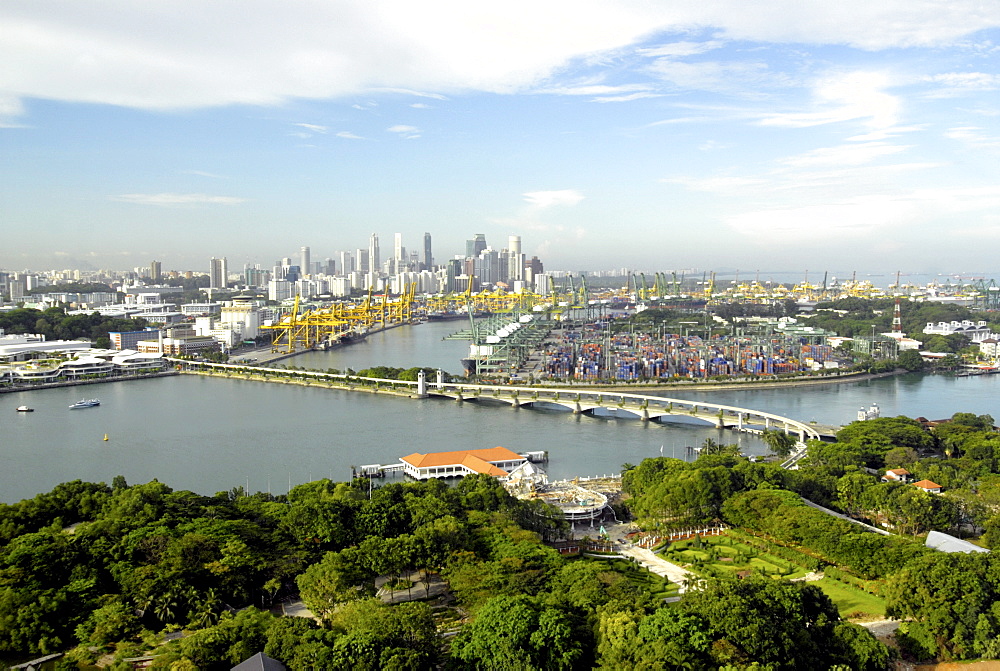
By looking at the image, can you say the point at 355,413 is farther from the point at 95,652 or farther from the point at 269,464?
the point at 95,652

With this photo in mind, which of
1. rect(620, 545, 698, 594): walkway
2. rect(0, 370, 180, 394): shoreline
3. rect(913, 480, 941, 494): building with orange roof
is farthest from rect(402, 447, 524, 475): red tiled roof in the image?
rect(0, 370, 180, 394): shoreline

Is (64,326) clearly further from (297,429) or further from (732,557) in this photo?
(732,557)

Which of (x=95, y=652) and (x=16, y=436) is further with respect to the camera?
(x=16, y=436)

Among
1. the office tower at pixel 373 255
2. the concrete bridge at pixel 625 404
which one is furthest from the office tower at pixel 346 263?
the concrete bridge at pixel 625 404

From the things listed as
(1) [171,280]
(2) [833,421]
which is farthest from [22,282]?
(2) [833,421]

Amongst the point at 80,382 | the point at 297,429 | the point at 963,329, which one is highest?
the point at 963,329

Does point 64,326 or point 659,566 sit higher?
point 64,326

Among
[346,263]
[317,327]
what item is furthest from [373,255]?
[317,327]
